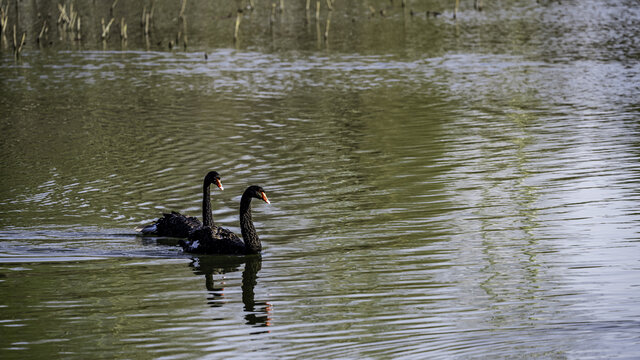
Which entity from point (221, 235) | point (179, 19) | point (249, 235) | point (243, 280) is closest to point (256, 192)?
point (249, 235)

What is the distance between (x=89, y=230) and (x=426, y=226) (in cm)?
461

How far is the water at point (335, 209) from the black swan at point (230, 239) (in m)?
0.20

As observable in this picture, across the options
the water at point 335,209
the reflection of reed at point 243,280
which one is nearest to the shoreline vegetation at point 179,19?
the water at point 335,209

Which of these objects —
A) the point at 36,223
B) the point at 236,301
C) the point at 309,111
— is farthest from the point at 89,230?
the point at 309,111

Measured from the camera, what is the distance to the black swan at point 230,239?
1220 centimetres

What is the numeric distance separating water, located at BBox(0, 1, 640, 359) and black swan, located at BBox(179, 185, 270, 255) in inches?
7.9

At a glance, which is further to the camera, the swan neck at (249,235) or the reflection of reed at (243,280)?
the swan neck at (249,235)

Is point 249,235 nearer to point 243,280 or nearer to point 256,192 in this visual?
point 256,192

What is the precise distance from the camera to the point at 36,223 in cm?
1395

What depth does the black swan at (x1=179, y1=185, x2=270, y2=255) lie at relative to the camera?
40.0 feet

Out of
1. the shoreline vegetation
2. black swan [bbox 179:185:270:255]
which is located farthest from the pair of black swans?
the shoreline vegetation

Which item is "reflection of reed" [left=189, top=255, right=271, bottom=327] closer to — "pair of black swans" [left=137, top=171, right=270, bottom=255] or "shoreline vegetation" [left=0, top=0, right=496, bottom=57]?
"pair of black swans" [left=137, top=171, right=270, bottom=255]

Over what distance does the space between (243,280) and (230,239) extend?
1.28m

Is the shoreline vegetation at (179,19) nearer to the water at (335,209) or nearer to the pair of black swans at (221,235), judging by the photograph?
the water at (335,209)
